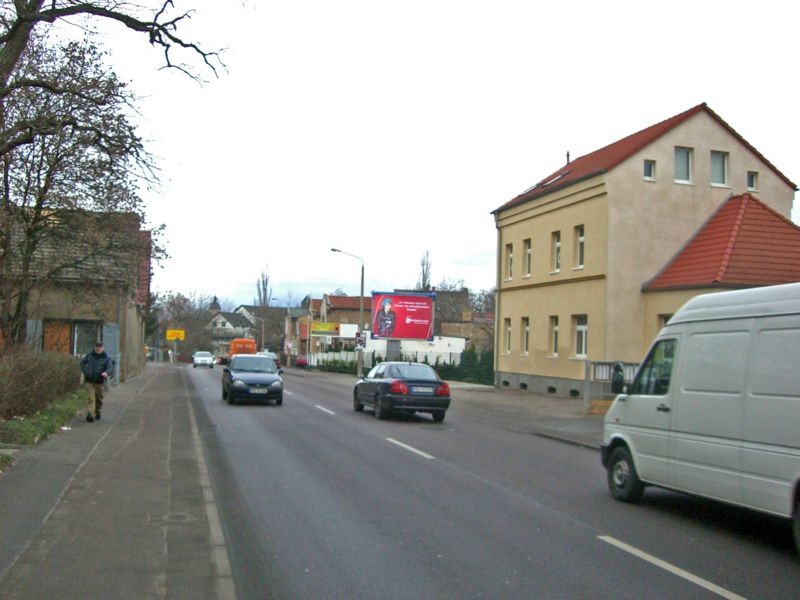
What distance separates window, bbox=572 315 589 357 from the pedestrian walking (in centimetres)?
1804

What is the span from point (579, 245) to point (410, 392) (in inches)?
522

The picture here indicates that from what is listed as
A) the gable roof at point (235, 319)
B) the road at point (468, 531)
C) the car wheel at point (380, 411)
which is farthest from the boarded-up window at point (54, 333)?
the gable roof at point (235, 319)

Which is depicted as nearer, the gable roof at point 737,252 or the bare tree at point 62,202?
the bare tree at point 62,202

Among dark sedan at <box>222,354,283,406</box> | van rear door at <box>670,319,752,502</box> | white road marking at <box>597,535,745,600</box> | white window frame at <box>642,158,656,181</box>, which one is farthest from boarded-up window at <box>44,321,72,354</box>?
white road marking at <box>597,535,745,600</box>

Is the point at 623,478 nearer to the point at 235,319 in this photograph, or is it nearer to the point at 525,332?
the point at 525,332

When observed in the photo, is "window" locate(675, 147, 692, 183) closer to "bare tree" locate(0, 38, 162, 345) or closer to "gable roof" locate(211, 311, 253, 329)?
"bare tree" locate(0, 38, 162, 345)

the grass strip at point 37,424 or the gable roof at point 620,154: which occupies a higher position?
the gable roof at point 620,154

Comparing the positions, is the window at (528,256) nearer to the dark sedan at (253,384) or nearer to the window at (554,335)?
the window at (554,335)

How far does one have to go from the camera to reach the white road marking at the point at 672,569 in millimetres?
5770

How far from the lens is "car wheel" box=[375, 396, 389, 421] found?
20.1 m

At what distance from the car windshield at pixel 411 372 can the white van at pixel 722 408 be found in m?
10.6

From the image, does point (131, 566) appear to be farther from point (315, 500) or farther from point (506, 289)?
point (506, 289)

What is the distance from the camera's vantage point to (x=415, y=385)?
778 inches

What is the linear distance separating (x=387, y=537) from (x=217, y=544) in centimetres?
154
